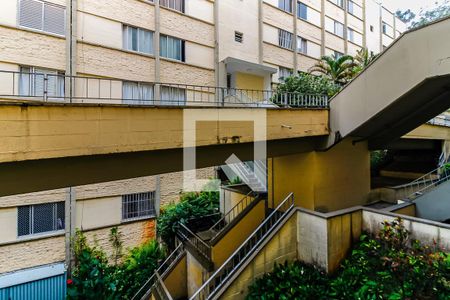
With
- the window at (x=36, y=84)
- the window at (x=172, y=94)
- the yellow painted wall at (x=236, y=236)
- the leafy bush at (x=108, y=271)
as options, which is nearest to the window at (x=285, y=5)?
the window at (x=172, y=94)

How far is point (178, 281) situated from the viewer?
9766 millimetres

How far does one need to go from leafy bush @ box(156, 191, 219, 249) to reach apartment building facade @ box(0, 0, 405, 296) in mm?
711

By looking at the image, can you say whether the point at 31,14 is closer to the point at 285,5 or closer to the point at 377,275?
the point at 377,275

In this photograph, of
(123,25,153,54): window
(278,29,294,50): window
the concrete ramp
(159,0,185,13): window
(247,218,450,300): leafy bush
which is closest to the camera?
(247,218,450,300): leafy bush

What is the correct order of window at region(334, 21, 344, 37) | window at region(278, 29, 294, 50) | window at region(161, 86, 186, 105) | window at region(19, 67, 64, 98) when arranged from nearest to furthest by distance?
window at region(19, 67, 64, 98) → window at region(161, 86, 186, 105) → window at region(278, 29, 294, 50) → window at region(334, 21, 344, 37)

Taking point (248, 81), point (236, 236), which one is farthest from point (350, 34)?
point (236, 236)

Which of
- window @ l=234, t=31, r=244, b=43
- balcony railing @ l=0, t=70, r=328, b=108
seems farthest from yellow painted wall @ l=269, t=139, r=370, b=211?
window @ l=234, t=31, r=244, b=43

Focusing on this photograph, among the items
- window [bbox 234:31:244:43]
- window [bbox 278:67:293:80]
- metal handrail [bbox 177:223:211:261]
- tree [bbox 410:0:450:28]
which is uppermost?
tree [bbox 410:0:450:28]

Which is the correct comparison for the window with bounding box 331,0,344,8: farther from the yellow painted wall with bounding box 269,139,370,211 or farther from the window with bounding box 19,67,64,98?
the window with bounding box 19,67,64,98

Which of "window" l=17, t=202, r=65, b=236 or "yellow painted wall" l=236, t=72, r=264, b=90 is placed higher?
"yellow painted wall" l=236, t=72, r=264, b=90

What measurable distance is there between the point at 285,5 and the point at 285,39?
7.97 ft

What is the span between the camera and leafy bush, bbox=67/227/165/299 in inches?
391

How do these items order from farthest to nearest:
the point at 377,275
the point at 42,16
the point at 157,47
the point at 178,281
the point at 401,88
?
the point at 157,47 → the point at 42,16 → the point at 178,281 → the point at 401,88 → the point at 377,275

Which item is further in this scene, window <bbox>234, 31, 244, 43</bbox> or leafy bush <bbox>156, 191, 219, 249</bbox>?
window <bbox>234, 31, 244, 43</bbox>
